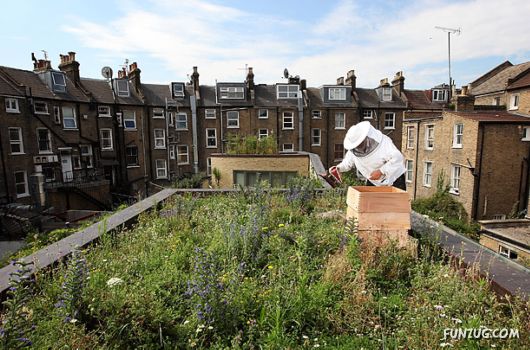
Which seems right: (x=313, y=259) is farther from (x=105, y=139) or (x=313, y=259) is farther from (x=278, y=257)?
(x=105, y=139)

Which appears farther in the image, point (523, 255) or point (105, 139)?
point (105, 139)

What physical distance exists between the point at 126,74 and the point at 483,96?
111 feet

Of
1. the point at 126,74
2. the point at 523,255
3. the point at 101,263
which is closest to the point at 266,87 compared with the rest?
the point at 126,74

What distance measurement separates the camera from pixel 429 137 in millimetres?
24156

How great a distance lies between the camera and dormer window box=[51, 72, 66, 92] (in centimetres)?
2280

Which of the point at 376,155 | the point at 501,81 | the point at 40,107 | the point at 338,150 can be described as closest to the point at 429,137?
the point at 338,150

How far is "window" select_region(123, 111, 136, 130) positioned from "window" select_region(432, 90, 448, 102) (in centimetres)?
3173

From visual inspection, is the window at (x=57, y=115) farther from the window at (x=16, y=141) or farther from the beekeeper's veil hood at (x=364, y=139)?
the beekeeper's veil hood at (x=364, y=139)

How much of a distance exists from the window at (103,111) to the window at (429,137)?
26.8m

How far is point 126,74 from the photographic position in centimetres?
2884

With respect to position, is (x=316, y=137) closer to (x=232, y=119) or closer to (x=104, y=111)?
(x=232, y=119)

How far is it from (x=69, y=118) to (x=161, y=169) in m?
8.75

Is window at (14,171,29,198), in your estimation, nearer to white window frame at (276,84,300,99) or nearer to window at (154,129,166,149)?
window at (154,129,166,149)

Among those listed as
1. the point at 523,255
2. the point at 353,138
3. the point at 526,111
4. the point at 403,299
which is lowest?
the point at 523,255
